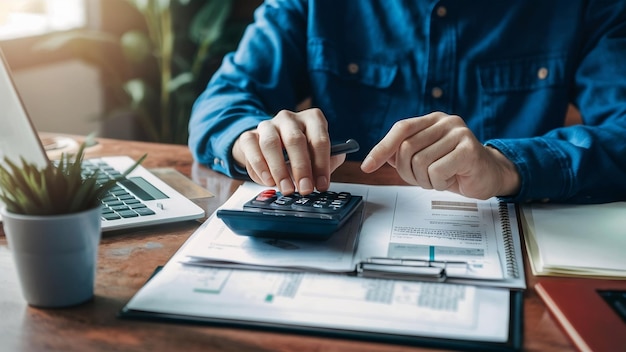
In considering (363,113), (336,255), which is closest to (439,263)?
(336,255)

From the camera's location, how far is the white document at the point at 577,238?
0.69 meters

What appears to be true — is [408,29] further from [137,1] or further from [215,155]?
[137,1]

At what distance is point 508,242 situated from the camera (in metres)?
0.75

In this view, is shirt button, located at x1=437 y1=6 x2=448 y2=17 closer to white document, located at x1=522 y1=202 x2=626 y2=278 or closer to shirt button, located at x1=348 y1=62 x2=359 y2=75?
shirt button, located at x1=348 y1=62 x2=359 y2=75

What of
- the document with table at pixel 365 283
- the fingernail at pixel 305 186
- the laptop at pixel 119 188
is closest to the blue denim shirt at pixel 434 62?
the laptop at pixel 119 188

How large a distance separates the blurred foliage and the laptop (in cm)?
143

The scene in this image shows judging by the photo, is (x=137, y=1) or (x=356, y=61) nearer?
(x=356, y=61)

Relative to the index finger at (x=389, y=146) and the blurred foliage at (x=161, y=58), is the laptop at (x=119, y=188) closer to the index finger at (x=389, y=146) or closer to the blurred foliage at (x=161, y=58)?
the index finger at (x=389, y=146)

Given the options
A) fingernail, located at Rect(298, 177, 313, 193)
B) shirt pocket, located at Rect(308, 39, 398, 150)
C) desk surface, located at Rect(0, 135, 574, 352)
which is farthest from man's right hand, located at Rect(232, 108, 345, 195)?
shirt pocket, located at Rect(308, 39, 398, 150)

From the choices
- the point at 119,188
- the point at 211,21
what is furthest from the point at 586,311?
the point at 211,21

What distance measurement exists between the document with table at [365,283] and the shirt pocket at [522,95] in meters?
0.52

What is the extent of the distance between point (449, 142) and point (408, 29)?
503mm

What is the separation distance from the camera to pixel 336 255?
70 cm

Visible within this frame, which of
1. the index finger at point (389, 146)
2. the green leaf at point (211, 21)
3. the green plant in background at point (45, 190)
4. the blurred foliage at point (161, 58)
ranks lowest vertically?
the blurred foliage at point (161, 58)
